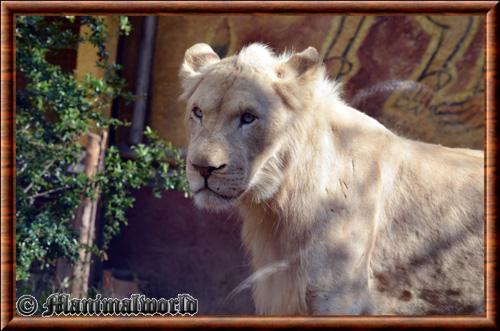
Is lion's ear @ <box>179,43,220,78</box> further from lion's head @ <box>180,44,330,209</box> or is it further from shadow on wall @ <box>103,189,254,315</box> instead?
shadow on wall @ <box>103,189,254,315</box>

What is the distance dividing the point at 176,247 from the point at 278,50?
6.56 ft

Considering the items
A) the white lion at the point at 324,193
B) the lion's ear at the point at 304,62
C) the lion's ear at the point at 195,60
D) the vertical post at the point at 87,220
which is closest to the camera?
the white lion at the point at 324,193

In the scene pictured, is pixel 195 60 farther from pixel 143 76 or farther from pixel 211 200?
pixel 143 76

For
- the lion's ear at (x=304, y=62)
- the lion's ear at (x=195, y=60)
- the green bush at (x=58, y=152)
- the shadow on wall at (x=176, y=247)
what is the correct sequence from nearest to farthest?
the lion's ear at (x=304, y=62), the lion's ear at (x=195, y=60), the green bush at (x=58, y=152), the shadow on wall at (x=176, y=247)

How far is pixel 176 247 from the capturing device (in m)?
6.28

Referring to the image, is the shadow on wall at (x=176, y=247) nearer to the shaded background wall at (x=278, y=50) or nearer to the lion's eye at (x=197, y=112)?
the shaded background wall at (x=278, y=50)

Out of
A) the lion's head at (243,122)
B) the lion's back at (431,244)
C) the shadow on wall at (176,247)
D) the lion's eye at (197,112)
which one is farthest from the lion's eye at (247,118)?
the shadow on wall at (176,247)

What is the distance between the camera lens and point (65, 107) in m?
5.35

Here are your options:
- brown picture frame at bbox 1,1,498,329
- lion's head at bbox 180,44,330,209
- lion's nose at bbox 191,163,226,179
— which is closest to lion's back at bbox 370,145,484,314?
brown picture frame at bbox 1,1,498,329

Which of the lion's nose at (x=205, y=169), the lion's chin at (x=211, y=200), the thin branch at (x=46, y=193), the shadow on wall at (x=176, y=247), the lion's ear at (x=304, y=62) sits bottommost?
the shadow on wall at (x=176, y=247)

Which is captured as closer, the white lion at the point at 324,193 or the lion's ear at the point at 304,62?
the white lion at the point at 324,193

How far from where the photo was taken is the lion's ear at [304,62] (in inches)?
133

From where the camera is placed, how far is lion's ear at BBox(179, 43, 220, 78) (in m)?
3.69

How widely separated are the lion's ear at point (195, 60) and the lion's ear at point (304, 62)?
0.48m
